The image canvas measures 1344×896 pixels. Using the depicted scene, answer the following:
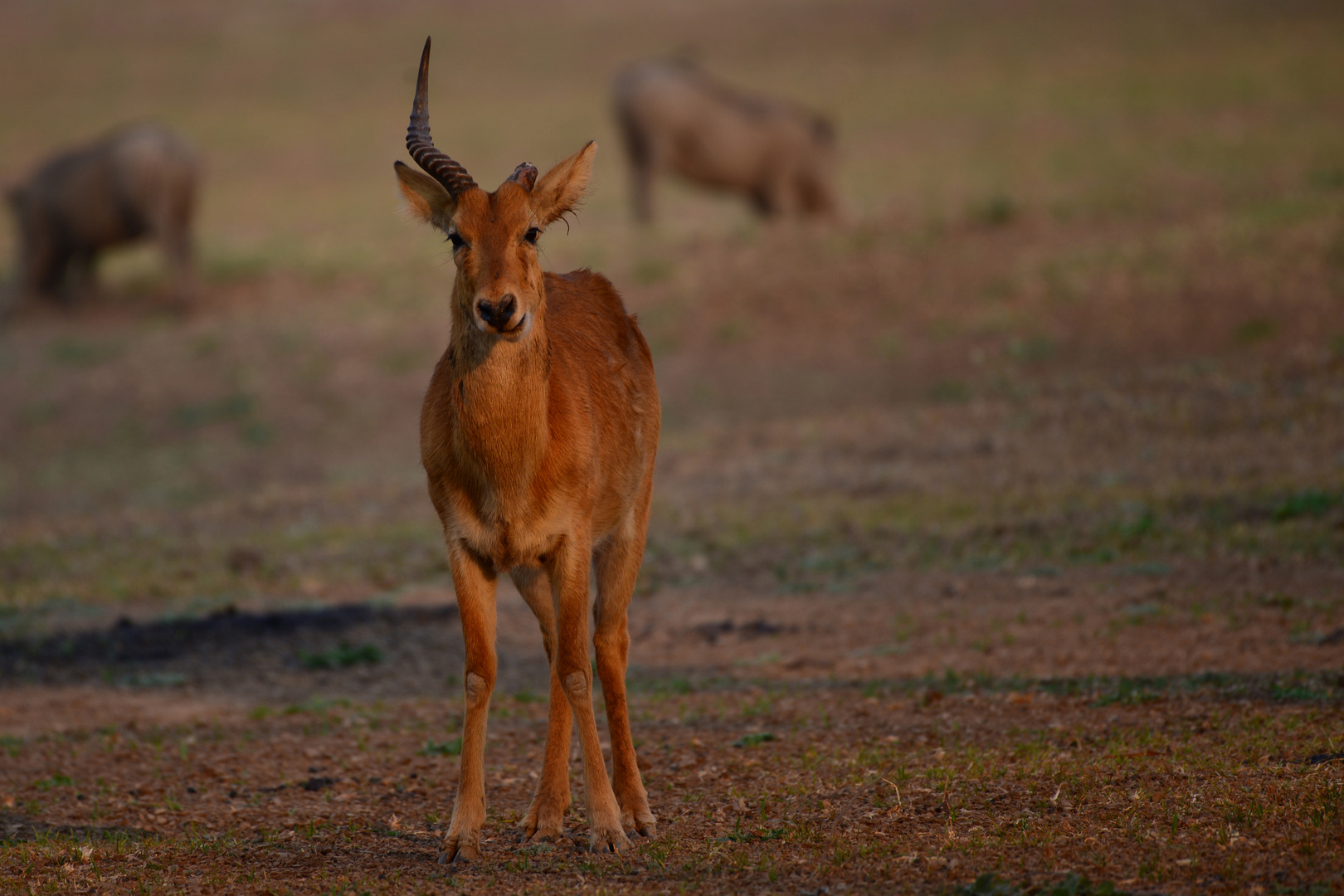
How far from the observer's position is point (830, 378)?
16719mm

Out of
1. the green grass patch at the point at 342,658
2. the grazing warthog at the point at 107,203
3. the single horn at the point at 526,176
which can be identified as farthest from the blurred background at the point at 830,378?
the green grass patch at the point at 342,658

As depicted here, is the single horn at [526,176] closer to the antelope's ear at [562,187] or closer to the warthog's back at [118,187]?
the antelope's ear at [562,187]

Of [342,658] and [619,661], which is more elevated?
[619,661]

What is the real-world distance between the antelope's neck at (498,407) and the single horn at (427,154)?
1.71 ft

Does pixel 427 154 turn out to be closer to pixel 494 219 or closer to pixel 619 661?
pixel 494 219

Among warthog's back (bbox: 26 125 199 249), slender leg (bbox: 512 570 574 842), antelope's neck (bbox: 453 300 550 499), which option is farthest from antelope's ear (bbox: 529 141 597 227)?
warthog's back (bbox: 26 125 199 249)

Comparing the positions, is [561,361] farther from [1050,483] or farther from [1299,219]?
[1299,219]

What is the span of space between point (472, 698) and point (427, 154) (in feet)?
6.74

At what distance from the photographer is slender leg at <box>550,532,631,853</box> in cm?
550

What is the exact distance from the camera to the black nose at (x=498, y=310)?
506 centimetres

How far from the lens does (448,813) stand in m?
6.00

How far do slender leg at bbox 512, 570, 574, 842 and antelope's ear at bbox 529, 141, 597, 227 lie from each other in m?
1.41

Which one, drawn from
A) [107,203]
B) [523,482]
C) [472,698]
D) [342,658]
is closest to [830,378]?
[342,658]

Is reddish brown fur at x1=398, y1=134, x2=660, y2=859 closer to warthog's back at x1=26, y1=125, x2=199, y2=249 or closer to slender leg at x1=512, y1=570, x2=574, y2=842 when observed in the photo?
slender leg at x1=512, y1=570, x2=574, y2=842
